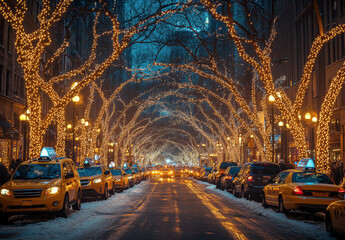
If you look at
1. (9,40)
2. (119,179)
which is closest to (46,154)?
(119,179)

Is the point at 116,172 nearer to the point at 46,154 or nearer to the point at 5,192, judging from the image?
the point at 46,154

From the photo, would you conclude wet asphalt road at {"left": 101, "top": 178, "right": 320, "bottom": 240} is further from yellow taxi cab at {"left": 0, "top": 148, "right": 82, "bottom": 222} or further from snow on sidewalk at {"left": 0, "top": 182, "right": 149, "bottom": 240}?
yellow taxi cab at {"left": 0, "top": 148, "right": 82, "bottom": 222}

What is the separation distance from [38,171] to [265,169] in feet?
40.2

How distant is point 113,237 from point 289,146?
62.1 m

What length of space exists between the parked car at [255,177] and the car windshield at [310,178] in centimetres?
677

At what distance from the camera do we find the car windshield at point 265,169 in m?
26.4

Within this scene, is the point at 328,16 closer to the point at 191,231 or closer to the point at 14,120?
the point at 14,120

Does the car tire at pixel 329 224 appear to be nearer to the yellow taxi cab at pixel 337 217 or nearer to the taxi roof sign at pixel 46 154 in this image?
the yellow taxi cab at pixel 337 217

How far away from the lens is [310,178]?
59.7ft

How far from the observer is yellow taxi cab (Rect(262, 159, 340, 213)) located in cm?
1700

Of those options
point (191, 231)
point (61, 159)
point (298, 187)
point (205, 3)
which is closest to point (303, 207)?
point (298, 187)

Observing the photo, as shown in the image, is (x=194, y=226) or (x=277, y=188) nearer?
(x=194, y=226)

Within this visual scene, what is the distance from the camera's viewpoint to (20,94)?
4672cm

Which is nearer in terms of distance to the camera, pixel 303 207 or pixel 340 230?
pixel 340 230
